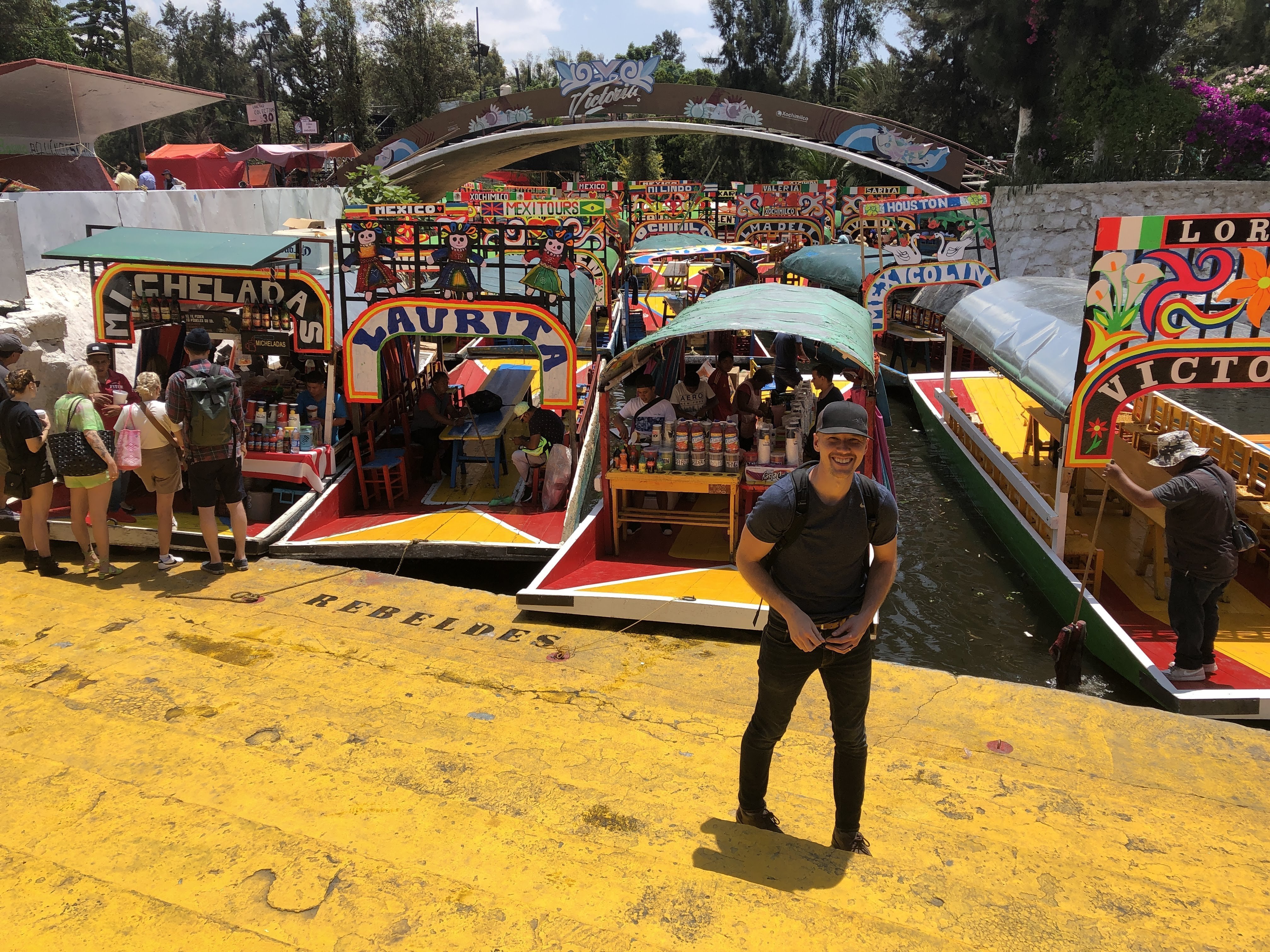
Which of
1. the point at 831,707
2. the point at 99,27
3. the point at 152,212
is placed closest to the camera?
the point at 831,707

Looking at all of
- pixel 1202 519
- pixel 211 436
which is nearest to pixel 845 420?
pixel 1202 519

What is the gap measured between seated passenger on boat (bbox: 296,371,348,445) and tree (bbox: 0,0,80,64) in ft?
104

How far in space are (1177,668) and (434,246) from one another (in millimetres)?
7601

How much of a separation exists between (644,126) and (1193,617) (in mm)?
31386

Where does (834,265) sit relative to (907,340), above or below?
above

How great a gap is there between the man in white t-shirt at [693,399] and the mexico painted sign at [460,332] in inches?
58.6

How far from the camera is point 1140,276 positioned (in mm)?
6777

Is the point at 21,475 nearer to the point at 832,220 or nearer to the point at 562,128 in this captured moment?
the point at 832,220

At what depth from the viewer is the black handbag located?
6.86m

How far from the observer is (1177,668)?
642 cm

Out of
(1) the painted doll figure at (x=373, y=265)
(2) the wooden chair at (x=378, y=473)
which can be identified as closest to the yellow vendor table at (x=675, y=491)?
(2) the wooden chair at (x=378, y=473)

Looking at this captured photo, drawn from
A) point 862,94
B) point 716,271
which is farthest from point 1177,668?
point 862,94

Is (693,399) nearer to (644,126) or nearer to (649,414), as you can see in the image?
(649,414)

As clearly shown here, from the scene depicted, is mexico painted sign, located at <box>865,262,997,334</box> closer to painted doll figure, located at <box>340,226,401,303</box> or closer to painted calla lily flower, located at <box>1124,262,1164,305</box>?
painted calla lily flower, located at <box>1124,262,1164,305</box>
